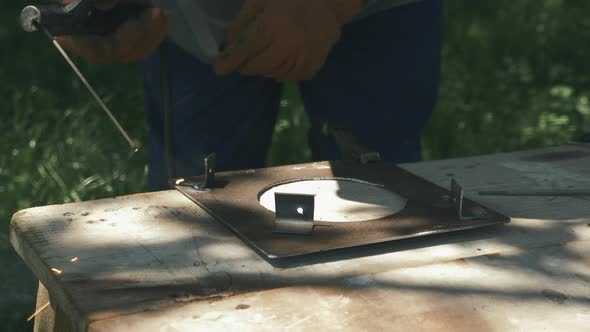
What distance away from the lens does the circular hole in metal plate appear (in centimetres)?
135

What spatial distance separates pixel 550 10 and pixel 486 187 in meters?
4.14

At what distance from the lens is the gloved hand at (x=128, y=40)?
156 cm

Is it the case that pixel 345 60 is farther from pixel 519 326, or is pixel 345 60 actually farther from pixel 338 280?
pixel 519 326

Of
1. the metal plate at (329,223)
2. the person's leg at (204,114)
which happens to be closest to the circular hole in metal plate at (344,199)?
the metal plate at (329,223)

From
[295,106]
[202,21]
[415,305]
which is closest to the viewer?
[415,305]

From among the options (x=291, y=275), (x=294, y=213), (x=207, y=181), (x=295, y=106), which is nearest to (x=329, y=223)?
(x=294, y=213)

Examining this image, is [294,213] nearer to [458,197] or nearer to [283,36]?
[458,197]

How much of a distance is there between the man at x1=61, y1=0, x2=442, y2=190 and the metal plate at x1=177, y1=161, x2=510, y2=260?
7.5 inches

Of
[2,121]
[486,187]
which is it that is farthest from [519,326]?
[2,121]

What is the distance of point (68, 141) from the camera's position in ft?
10.5

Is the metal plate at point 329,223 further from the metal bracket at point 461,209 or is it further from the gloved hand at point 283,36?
the gloved hand at point 283,36

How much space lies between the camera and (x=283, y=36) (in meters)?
1.59

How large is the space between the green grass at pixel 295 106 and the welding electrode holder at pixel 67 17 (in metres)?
1.03

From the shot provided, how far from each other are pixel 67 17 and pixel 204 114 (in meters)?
0.78
